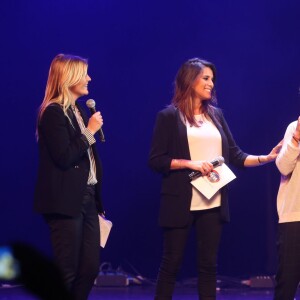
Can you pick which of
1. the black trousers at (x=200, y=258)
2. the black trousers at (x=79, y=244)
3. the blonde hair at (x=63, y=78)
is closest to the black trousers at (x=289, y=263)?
the black trousers at (x=200, y=258)

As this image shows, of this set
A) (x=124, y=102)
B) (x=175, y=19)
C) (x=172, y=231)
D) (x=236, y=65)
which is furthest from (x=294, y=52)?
(x=172, y=231)

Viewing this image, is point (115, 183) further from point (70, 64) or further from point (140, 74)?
point (70, 64)

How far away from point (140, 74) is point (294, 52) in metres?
1.43

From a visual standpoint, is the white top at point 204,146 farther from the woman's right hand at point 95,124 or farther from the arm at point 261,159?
the woman's right hand at point 95,124

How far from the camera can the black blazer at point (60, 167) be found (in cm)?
231

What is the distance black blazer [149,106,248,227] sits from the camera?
104 inches

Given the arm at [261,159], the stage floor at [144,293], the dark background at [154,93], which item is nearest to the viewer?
the arm at [261,159]

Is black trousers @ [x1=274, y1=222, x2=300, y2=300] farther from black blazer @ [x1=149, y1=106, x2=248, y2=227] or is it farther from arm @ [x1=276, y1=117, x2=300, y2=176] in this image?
black blazer @ [x1=149, y1=106, x2=248, y2=227]

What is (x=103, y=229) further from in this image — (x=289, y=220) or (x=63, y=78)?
(x=289, y=220)

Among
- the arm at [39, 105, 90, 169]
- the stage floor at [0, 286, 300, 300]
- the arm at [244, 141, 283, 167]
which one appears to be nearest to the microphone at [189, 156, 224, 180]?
the arm at [244, 141, 283, 167]

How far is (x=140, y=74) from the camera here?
5.27 m

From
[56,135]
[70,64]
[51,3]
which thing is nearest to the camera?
[56,135]

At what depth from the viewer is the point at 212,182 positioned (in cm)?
270

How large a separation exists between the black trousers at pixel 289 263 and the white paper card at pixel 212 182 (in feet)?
1.36
